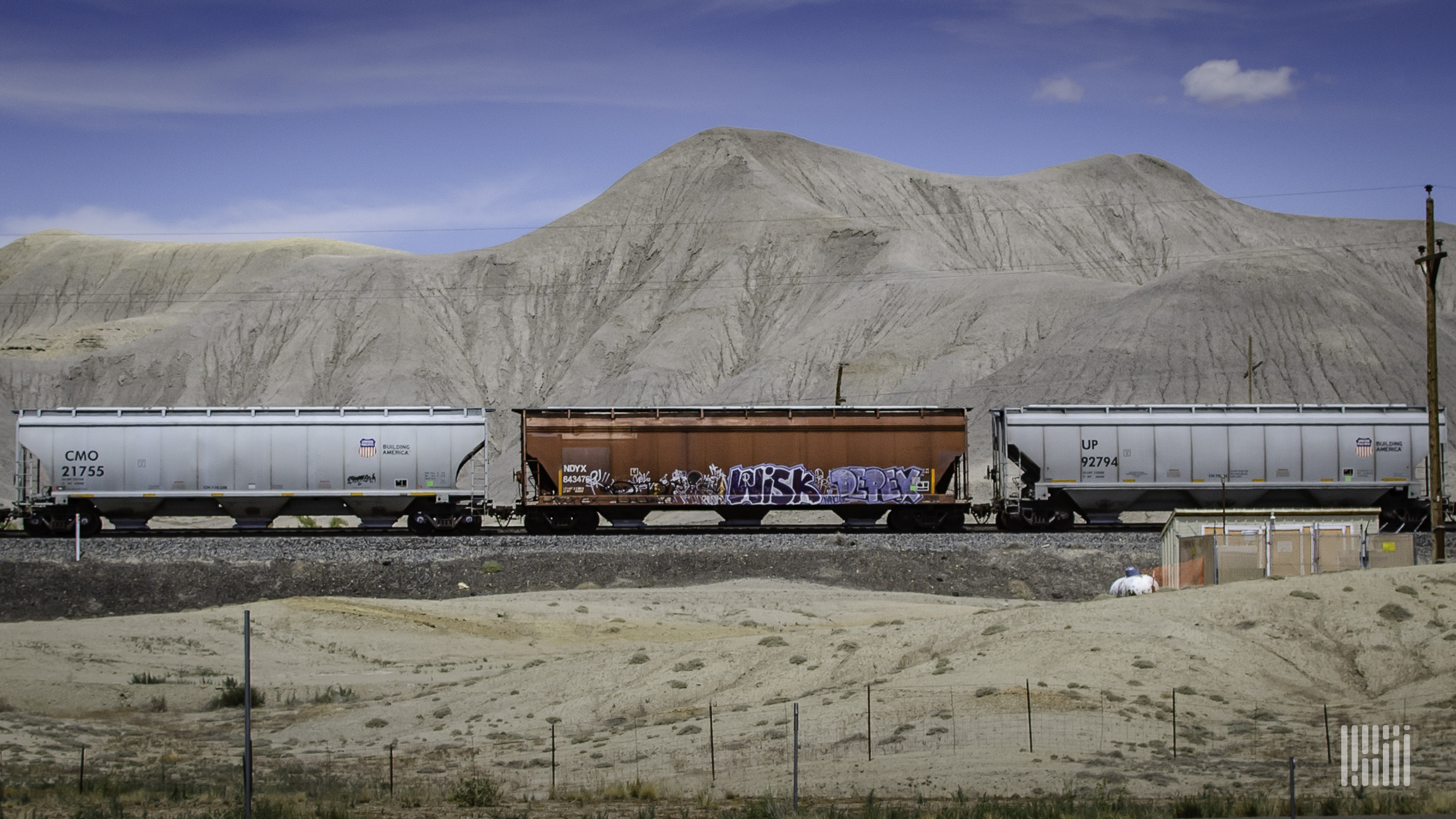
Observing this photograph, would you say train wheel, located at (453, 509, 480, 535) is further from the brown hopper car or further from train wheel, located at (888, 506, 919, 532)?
train wheel, located at (888, 506, 919, 532)

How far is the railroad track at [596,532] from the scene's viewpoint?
31953 mm

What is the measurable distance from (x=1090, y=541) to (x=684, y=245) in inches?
2652

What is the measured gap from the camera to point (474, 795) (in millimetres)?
12773

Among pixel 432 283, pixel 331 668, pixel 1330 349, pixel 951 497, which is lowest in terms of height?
pixel 331 668

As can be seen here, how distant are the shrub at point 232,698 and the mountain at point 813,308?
40.8 meters

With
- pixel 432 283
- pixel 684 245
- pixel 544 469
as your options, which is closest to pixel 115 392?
pixel 432 283

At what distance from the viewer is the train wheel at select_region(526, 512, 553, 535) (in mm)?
33500

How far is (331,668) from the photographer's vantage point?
21516 mm

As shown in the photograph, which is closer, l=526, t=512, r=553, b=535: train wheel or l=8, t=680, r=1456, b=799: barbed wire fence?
l=8, t=680, r=1456, b=799: barbed wire fence

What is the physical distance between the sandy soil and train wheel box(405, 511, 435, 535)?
10488 millimetres

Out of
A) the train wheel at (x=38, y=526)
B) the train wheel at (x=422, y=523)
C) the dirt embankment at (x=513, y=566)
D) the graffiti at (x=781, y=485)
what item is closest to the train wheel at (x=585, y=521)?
the graffiti at (x=781, y=485)

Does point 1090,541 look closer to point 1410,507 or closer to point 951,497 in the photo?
point 951,497

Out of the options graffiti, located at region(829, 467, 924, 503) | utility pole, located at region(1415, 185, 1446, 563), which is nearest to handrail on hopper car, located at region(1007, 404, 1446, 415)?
graffiti, located at region(829, 467, 924, 503)

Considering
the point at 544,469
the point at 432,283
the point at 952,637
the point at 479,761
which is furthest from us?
the point at 432,283
